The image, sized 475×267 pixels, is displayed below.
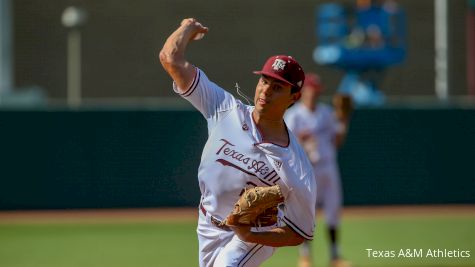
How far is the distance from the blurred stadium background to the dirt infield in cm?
4

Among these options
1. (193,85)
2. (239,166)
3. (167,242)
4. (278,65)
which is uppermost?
(278,65)

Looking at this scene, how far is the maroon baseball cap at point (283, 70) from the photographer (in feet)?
18.9

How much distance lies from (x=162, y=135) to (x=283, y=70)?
13.0 metres

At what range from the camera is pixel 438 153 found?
64.0ft

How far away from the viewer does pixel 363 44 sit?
1076 inches

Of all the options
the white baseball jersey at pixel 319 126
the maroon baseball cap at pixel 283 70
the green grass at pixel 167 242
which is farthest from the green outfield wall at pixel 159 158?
the maroon baseball cap at pixel 283 70

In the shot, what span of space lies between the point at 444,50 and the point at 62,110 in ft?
43.7

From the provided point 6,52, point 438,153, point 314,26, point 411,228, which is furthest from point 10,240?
point 314,26

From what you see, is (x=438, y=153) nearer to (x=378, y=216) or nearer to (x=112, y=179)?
(x=378, y=216)

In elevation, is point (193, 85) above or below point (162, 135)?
below

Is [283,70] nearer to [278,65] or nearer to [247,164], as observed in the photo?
[278,65]

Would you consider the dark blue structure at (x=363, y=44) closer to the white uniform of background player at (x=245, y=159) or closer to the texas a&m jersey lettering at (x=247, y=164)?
the white uniform of background player at (x=245, y=159)

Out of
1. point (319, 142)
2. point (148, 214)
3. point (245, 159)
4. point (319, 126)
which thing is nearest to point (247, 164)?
point (245, 159)

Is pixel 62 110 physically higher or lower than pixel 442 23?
lower
